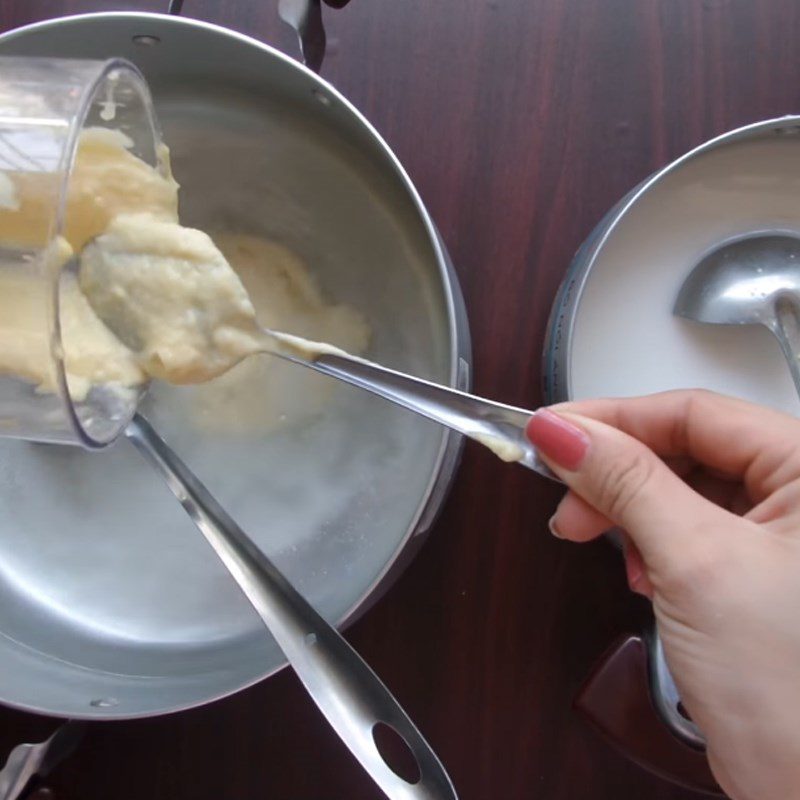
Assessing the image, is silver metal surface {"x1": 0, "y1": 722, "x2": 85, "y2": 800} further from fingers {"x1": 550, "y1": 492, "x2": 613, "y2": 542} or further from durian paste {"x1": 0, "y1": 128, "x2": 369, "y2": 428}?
fingers {"x1": 550, "y1": 492, "x2": 613, "y2": 542}

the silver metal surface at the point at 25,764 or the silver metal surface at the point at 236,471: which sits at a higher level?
the silver metal surface at the point at 236,471

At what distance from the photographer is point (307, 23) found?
486mm

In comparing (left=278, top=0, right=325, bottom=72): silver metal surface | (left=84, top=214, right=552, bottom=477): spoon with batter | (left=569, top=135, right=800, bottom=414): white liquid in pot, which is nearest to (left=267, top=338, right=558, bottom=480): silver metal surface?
(left=84, top=214, right=552, bottom=477): spoon with batter

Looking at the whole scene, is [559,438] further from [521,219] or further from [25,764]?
[25,764]

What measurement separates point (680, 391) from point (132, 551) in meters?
0.38

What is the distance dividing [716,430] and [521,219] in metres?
0.19

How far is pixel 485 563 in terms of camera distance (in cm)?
53

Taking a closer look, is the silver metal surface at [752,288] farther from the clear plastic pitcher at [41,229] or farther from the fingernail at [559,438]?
the clear plastic pitcher at [41,229]

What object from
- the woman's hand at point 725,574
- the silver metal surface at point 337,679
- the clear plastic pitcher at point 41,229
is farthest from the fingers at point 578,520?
the clear plastic pitcher at point 41,229

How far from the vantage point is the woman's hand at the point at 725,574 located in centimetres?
35

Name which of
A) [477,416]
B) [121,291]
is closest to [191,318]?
[121,291]

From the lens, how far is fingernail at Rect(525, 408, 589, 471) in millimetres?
387

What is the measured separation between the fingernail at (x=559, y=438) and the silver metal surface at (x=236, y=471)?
0.47ft

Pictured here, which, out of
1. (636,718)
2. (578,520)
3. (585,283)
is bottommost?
(636,718)
